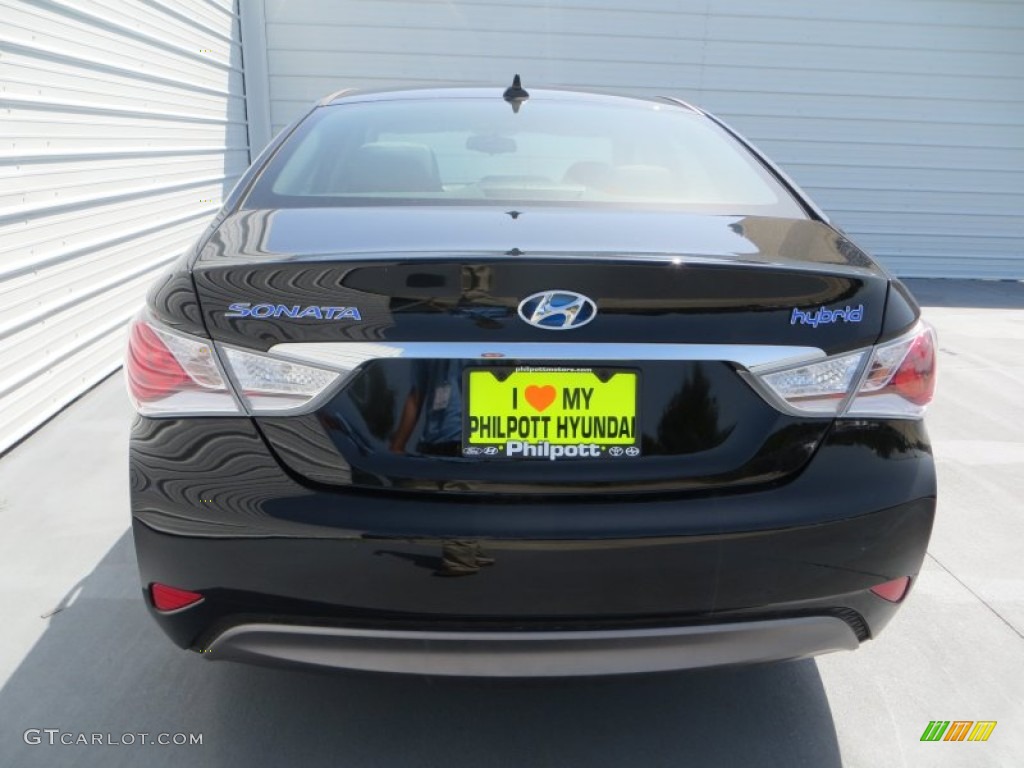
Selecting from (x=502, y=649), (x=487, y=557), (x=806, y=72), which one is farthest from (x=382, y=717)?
(x=806, y=72)

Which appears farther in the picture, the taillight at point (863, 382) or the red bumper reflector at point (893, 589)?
the red bumper reflector at point (893, 589)

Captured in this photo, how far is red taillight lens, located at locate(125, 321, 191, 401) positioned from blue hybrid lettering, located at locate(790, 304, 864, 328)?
111 centimetres

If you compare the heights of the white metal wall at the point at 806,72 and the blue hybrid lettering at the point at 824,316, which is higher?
the white metal wall at the point at 806,72

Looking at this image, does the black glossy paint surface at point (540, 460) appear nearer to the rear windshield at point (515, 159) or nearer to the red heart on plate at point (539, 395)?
the red heart on plate at point (539, 395)

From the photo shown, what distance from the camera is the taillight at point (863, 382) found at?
160 cm

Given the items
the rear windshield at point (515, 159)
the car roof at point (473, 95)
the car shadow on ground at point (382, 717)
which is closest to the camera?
the car shadow on ground at point (382, 717)

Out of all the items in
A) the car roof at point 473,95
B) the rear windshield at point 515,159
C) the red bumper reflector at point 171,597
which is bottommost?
the red bumper reflector at point 171,597

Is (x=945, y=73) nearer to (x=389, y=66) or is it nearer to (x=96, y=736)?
(x=389, y=66)

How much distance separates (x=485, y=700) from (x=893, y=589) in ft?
3.23

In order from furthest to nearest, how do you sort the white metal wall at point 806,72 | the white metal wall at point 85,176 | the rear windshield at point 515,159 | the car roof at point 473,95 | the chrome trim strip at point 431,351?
the white metal wall at point 806,72, the white metal wall at point 85,176, the car roof at point 473,95, the rear windshield at point 515,159, the chrome trim strip at point 431,351

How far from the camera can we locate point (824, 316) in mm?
1610

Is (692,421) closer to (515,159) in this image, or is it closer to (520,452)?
(520,452)

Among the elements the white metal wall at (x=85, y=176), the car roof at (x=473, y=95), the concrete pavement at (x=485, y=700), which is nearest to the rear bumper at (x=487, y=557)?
the concrete pavement at (x=485, y=700)

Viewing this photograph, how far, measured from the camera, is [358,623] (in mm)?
1592
